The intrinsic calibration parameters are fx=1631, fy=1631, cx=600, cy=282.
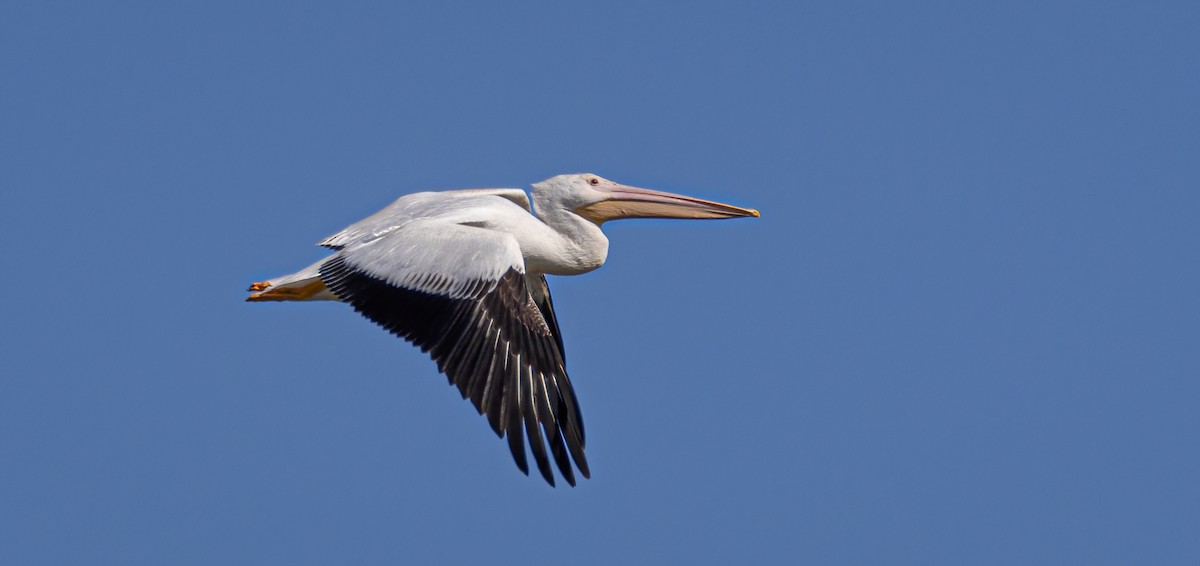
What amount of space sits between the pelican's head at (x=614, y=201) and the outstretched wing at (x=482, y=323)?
1.62 m

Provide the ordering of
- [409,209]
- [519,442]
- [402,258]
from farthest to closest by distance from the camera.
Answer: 1. [409,209]
2. [402,258]
3. [519,442]

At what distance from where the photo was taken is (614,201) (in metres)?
13.8

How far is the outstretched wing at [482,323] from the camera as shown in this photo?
1123cm

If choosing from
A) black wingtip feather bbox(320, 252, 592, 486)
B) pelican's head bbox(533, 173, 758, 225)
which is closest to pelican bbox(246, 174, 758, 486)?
black wingtip feather bbox(320, 252, 592, 486)

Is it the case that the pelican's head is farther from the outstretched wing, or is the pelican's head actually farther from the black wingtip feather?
the black wingtip feather

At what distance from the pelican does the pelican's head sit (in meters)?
0.50

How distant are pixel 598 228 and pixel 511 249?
1.68 metres

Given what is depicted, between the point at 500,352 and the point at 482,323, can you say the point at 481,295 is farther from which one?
the point at 500,352

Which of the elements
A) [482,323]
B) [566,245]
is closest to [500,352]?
[482,323]

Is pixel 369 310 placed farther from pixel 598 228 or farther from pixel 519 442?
pixel 598 228

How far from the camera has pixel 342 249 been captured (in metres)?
12.5

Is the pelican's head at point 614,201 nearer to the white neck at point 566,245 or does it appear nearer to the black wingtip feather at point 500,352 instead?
A: the white neck at point 566,245

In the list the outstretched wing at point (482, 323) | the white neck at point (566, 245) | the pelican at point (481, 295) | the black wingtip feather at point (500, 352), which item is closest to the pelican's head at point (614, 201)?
the white neck at point (566, 245)

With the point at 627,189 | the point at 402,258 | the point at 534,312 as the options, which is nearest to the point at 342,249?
the point at 402,258
